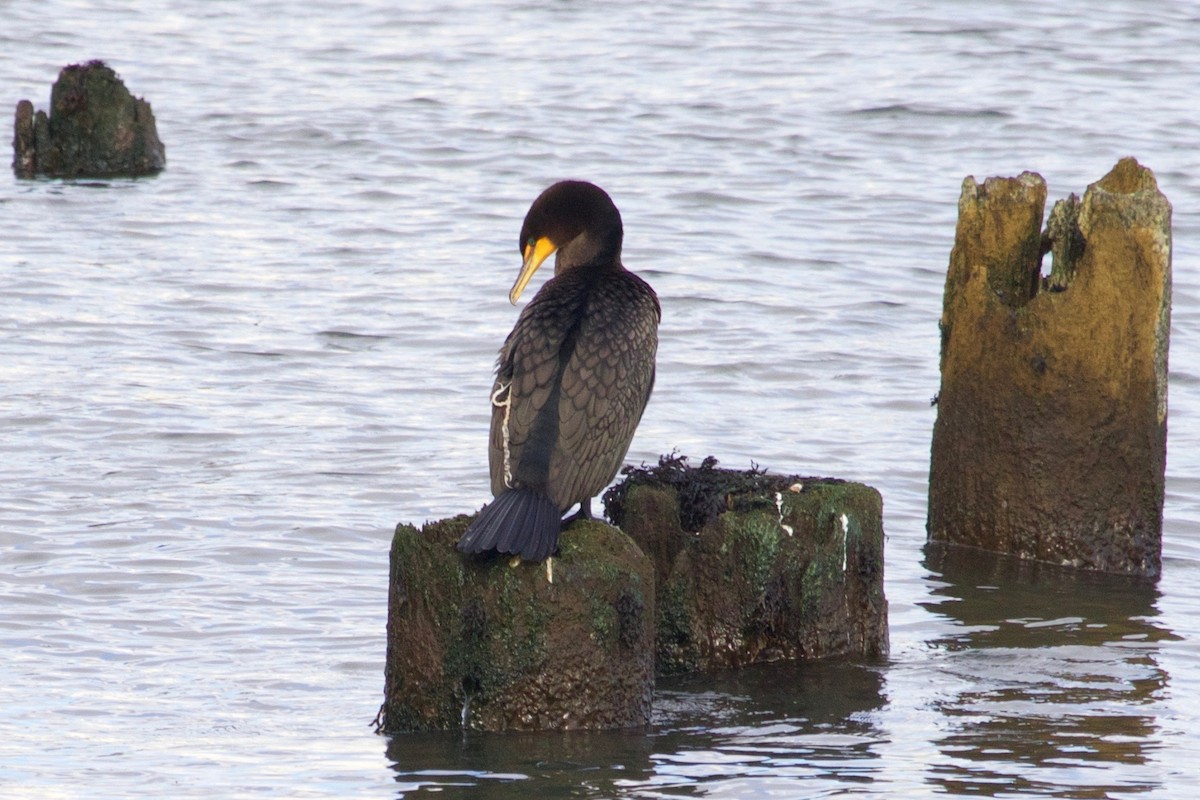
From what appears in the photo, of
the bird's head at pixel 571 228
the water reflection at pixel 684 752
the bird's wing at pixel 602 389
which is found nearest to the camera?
the water reflection at pixel 684 752

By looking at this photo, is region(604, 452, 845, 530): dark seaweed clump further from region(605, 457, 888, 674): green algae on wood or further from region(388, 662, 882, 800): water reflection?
region(388, 662, 882, 800): water reflection

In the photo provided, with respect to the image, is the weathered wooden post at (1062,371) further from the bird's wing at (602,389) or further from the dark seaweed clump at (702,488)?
the bird's wing at (602,389)

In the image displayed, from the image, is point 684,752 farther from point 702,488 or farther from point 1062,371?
Result: point 1062,371

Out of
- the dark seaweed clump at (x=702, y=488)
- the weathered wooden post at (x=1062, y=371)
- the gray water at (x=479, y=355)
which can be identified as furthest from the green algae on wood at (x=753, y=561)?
the weathered wooden post at (x=1062, y=371)

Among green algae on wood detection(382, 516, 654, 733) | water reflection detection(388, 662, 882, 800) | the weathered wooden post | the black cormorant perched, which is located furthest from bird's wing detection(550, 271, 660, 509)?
the weathered wooden post

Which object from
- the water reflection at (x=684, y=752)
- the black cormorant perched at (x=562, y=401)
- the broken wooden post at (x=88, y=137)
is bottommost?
the water reflection at (x=684, y=752)

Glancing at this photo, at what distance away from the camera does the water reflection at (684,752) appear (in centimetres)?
512

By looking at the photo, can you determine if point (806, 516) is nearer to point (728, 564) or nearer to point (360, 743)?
point (728, 564)

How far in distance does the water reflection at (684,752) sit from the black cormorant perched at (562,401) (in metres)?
0.61

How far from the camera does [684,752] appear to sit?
5414 mm

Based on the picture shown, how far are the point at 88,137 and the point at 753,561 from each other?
11942 mm

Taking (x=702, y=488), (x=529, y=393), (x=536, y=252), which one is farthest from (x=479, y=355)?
(x=529, y=393)

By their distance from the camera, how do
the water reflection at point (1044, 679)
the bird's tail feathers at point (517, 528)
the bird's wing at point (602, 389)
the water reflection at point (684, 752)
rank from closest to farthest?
the bird's tail feathers at point (517, 528), the water reflection at point (684, 752), the water reflection at point (1044, 679), the bird's wing at point (602, 389)

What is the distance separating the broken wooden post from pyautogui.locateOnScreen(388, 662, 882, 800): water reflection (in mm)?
11453
